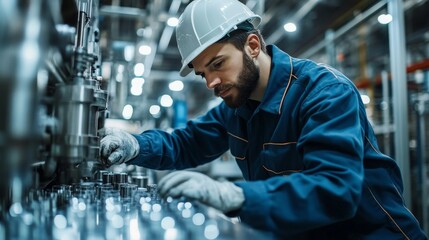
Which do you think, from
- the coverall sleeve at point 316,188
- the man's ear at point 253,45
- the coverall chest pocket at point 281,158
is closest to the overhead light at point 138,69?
the man's ear at point 253,45

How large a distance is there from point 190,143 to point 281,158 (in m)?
0.56

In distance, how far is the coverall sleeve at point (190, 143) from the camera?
158cm

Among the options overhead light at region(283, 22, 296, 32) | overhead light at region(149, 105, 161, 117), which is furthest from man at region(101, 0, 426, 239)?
overhead light at region(149, 105, 161, 117)

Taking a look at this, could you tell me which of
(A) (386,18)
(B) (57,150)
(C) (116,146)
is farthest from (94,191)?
(A) (386,18)

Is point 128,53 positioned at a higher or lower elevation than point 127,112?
higher

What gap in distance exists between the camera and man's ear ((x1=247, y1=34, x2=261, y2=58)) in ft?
4.35

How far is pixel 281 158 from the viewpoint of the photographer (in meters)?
1.23

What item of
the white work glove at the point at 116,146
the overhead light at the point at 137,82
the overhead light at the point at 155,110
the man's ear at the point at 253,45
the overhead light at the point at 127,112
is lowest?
the white work glove at the point at 116,146

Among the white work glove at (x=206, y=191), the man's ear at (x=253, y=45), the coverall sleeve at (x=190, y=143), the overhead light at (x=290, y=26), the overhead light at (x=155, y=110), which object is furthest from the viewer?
the overhead light at (x=155, y=110)

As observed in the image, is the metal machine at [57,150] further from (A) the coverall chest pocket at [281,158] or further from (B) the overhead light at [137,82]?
(B) the overhead light at [137,82]

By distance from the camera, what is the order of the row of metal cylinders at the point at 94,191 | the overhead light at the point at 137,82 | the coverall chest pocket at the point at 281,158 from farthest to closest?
1. the overhead light at the point at 137,82
2. the coverall chest pocket at the point at 281,158
3. the row of metal cylinders at the point at 94,191

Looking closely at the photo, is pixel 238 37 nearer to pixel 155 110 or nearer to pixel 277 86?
pixel 277 86

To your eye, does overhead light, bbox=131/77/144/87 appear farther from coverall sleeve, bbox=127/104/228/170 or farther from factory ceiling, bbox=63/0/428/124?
coverall sleeve, bbox=127/104/228/170

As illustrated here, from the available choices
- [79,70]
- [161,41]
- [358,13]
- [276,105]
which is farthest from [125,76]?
[79,70]
